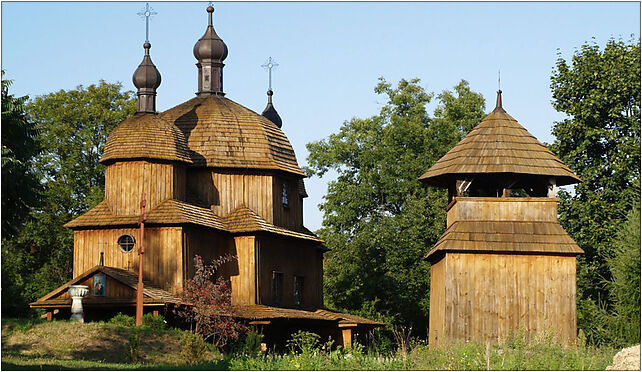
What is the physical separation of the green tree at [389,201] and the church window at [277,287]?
33.5ft

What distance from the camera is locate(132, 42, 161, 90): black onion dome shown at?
37562mm

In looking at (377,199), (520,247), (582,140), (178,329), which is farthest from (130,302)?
(377,199)

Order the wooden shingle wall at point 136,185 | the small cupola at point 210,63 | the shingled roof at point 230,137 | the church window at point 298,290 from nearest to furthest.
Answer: the wooden shingle wall at point 136,185 < the shingled roof at point 230,137 < the church window at point 298,290 < the small cupola at point 210,63

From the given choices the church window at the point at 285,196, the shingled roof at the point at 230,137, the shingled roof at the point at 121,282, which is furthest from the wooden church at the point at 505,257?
the church window at the point at 285,196

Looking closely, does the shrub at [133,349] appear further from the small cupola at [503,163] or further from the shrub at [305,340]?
the small cupola at [503,163]

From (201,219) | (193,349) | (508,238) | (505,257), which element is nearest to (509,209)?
(508,238)

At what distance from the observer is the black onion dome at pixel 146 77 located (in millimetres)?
37562

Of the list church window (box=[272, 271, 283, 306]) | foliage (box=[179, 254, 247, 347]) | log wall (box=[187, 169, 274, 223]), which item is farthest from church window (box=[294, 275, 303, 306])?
foliage (box=[179, 254, 247, 347])

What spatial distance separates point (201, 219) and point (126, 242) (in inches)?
107

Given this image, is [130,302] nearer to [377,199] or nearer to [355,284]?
[355,284]

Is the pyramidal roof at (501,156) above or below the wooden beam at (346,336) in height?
above

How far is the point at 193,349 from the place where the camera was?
27.9 metres

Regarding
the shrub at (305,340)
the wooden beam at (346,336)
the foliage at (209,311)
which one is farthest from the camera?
the wooden beam at (346,336)

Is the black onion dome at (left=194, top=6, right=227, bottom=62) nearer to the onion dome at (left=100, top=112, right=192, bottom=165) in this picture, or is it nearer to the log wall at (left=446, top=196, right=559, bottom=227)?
the onion dome at (left=100, top=112, right=192, bottom=165)
